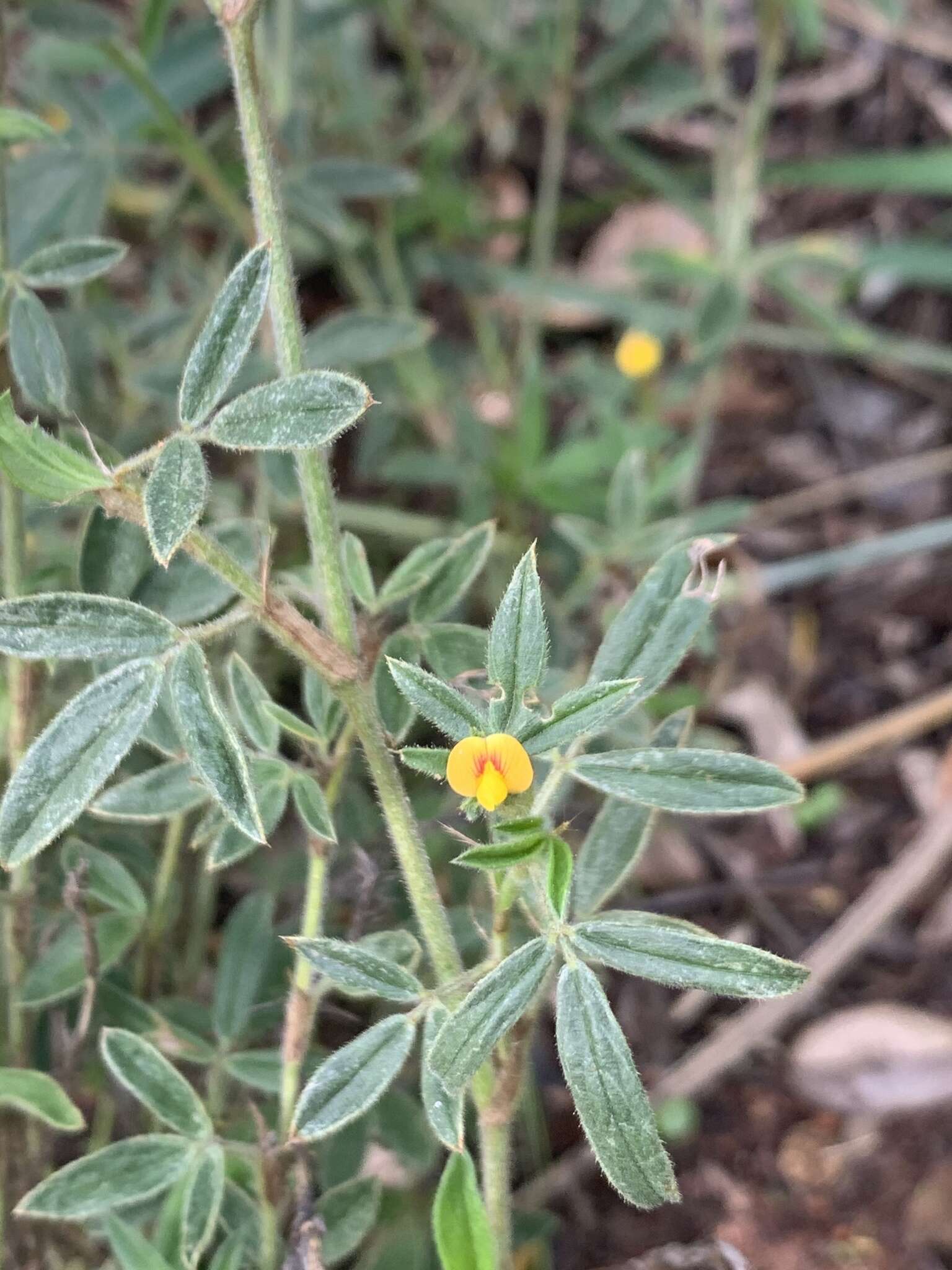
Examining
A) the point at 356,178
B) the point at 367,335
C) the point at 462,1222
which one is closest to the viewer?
the point at 462,1222

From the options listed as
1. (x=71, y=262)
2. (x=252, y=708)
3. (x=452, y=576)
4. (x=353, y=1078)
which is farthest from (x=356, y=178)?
(x=353, y=1078)

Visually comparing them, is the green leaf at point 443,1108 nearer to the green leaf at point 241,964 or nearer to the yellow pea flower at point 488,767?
the yellow pea flower at point 488,767

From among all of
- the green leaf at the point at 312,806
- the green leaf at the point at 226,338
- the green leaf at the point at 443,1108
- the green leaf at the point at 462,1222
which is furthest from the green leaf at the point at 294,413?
the green leaf at the point at 462,1222

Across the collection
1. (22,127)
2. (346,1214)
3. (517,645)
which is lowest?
(346,1214)

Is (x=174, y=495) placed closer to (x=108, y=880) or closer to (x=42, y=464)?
(x=42, y=464)

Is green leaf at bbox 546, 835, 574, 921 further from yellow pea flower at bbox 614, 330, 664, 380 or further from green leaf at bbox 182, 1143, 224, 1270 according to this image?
Result: yellow pea flower at bbox 614, 330, 664, 380

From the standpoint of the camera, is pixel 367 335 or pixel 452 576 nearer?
pixel 452 576

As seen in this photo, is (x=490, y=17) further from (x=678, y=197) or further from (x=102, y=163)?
(x=102, y=163)
